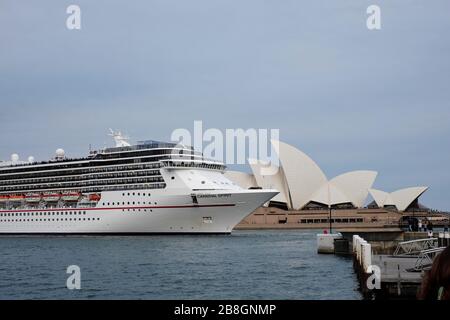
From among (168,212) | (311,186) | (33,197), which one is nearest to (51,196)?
(33,197)

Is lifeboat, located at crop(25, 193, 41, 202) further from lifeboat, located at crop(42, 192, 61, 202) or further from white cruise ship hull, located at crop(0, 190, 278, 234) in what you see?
white cruise ship hull, located at crop(0, 190, 278, 234)

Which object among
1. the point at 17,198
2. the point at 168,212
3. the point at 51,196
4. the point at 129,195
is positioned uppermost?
the point at 17,198

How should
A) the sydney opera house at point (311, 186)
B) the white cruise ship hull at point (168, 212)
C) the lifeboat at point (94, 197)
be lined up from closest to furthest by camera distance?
the white cruise ship hull at point (168, 212) → the lifeboat at point (94, 197) → the sydney opera house at point (311, 186)

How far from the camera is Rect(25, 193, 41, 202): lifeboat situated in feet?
175

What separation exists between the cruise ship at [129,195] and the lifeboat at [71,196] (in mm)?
82

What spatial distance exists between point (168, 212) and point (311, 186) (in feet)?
129

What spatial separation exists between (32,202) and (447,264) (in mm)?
54493

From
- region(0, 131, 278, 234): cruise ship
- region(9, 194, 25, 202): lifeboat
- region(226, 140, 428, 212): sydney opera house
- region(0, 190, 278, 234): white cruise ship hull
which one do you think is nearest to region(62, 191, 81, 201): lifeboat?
region(0, 131, 278, 234): cruise ship

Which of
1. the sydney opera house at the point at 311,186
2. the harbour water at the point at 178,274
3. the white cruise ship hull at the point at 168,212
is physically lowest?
the harbour water at the point at 178,274

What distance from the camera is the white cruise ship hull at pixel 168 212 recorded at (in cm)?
4456

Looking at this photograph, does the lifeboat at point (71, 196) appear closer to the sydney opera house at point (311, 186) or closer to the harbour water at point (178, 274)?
the harbour water at point (178, 274)

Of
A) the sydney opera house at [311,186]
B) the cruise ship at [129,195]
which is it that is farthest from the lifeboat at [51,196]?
the sydney opera house at [311,186]

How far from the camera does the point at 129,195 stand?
46.6 meters

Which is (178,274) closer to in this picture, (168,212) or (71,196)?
(168,212)
